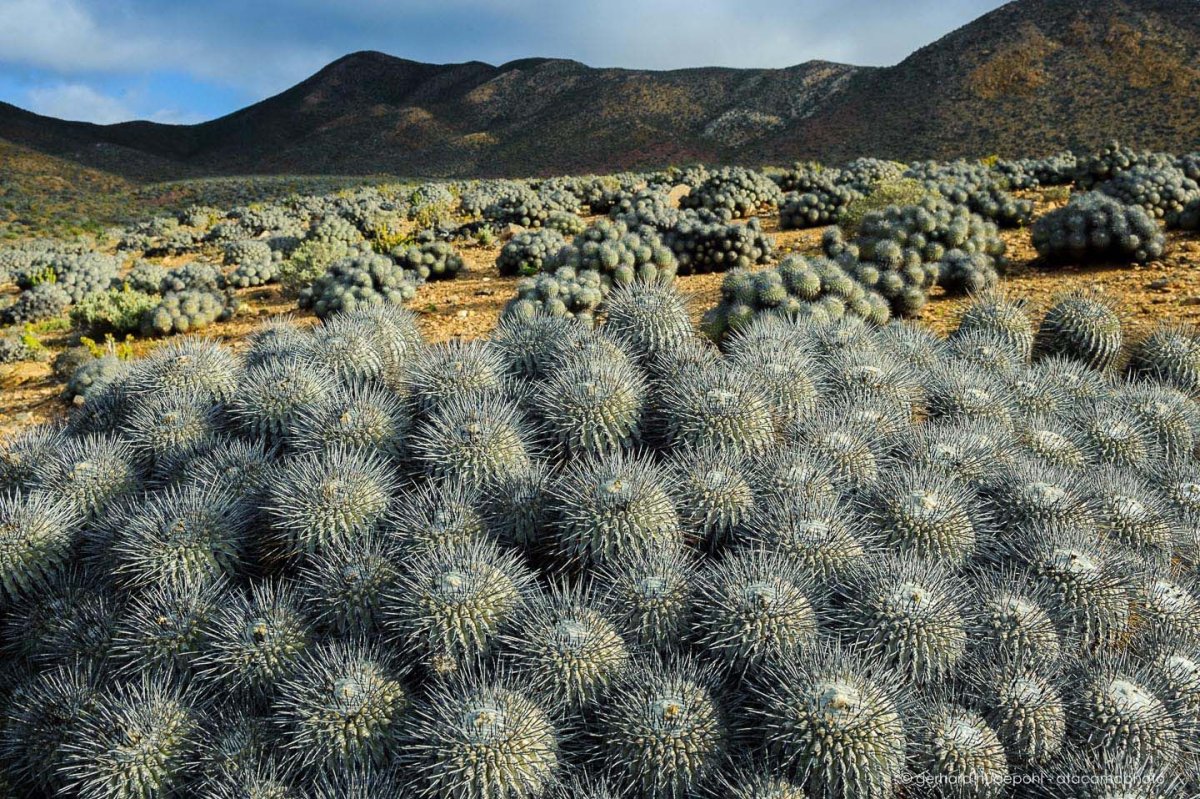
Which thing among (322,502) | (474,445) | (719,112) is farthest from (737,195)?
(719,112)

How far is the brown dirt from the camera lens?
8211 millimetres

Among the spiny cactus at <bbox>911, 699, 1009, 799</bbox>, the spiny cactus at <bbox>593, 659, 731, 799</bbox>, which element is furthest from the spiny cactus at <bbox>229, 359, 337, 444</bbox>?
the spiny cactus at <bbox>911, 699, 1009, 799</bbox>

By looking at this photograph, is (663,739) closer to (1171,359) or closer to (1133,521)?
(1133,521)

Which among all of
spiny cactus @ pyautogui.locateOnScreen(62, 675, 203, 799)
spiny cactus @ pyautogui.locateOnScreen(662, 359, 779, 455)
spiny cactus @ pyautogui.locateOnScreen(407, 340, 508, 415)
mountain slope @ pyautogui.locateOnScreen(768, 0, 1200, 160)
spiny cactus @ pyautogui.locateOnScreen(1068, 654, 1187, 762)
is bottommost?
spiny cactus @ pyautogui.locateOnScreen(1068, 654, 1187, 762)

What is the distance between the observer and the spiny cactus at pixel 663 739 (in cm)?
267

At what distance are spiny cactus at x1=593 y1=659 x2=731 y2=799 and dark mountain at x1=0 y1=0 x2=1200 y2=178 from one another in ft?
110

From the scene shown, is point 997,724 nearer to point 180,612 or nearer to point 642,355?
point 642,355

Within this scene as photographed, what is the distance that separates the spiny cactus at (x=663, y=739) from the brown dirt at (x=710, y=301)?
17.0 ft

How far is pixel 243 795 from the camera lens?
8.93 feet

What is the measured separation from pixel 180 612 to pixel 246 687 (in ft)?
1.67

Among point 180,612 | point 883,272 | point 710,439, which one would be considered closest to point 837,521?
point 710,439

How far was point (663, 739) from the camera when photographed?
2672 millimetres

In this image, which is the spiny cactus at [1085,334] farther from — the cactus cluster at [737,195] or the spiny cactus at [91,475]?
the cactus cluster at [737,195]

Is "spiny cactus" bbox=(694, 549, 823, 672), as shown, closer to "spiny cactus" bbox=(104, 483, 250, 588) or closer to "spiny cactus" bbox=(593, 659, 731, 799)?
"spiny cactus" bbox=(593, 659, 731, 799)
